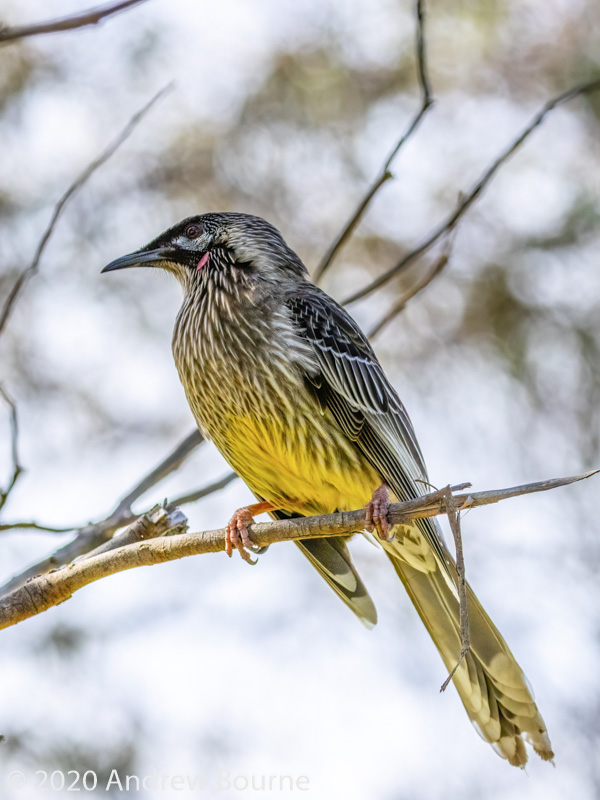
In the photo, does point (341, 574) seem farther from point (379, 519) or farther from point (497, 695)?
point (379, 519)

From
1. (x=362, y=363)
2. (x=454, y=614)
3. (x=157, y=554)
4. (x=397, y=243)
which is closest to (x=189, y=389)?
(x=362, y=363)

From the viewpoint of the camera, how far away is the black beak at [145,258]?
482cm

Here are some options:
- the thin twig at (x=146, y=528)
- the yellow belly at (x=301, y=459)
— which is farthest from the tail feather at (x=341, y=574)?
the thin twig at (x=146, y=528)

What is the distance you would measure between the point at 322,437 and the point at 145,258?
5.10 feet

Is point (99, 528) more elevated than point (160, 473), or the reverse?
point (160, 473)

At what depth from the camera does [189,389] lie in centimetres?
433

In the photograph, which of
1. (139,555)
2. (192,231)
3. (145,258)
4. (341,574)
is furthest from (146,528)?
(192,231)

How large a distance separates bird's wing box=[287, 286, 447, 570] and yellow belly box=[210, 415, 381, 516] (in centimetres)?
8

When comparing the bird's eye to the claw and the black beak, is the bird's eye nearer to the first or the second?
the black beak

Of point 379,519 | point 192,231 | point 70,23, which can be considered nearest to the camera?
point 70,23

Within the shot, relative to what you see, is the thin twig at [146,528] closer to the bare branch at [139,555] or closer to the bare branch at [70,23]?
the bare branch at [139,555]

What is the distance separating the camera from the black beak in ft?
15.8

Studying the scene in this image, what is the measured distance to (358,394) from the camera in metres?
4.31

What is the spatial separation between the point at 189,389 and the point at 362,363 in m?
0.88
